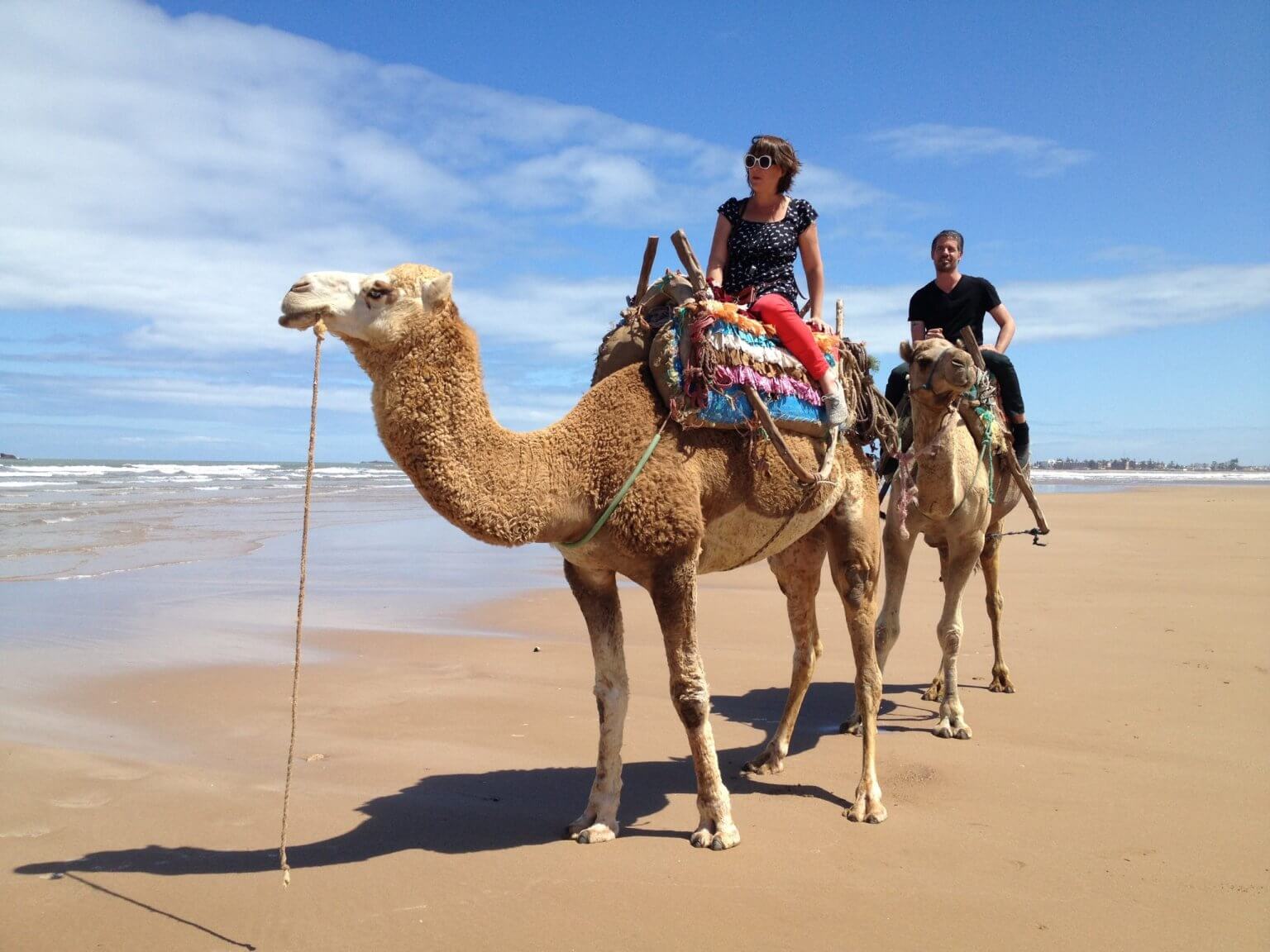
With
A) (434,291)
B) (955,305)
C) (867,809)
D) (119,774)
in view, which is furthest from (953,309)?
(119,774)

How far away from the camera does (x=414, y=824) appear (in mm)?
4941

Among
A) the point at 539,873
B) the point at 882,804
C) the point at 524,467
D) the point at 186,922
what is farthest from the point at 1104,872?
the point at 186,922

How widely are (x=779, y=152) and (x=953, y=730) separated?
415 cm

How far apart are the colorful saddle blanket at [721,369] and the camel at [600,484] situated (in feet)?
0.34

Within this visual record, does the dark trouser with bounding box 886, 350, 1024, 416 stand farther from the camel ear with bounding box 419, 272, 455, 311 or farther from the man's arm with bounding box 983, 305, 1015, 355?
the camel ear with bounding box 419, 272, 455, 311

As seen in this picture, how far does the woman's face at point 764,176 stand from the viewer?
17.7ft

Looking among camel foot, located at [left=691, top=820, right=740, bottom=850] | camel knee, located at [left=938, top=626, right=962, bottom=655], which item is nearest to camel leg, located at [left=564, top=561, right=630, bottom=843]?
camel foot, located at [left=691, top=820, right=740, bottom=850]

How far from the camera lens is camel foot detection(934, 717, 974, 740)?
694 centimetres

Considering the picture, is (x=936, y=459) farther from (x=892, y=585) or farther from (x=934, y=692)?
(x=934, y=692)

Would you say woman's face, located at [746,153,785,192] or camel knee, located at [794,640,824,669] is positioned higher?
woman's face, located at [746,153,785,192]

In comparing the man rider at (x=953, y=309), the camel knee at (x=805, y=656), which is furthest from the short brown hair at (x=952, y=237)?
the camel knee at (x=805, y=656)

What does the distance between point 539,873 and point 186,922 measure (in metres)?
1.42

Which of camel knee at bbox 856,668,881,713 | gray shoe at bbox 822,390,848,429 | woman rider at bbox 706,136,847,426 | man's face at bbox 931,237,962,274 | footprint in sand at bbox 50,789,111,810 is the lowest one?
footprint in sand at bbox 50,789,111,810

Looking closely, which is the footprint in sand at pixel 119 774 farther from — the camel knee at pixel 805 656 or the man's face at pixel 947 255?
the man's face at pixel 947 255
